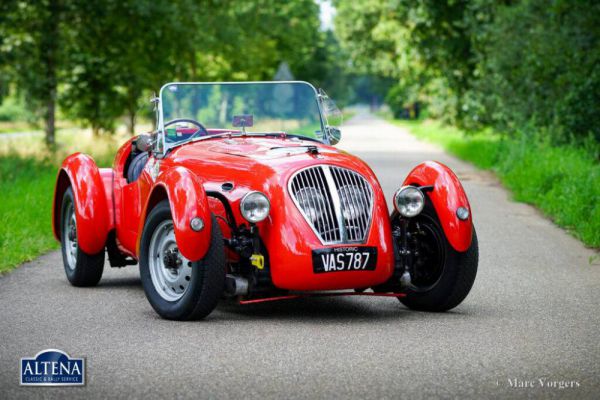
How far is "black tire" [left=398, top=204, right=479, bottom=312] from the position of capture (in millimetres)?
7605

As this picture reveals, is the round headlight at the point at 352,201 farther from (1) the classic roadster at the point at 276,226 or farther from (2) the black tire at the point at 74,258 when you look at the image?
(2) the black tire at the point at 74,258

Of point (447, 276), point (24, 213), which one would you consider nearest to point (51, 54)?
point (24, 213)

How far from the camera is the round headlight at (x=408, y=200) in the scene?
300 inches

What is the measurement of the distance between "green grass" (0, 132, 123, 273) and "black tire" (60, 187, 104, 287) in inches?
33.5

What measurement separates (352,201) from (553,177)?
33.3 ft

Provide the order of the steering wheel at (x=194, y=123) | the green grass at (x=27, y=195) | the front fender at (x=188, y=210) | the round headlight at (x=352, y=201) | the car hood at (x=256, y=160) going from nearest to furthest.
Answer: the front fender at (x=188, y=210) < the round headlight at (x=352, y=201) < the car hood at (x=256, y=160) < the steering wheel at (x=194, y=123) < the green grass at (x=27, y=195)

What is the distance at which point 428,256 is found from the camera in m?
7.82

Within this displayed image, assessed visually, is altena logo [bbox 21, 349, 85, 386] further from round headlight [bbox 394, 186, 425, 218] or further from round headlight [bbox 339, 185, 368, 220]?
round headlight [bbox 394, 186, 425, 218]

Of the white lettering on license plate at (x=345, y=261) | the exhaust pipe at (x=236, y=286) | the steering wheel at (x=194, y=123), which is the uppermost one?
the steering wheel at (x=194, y=123)

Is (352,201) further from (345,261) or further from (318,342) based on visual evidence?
(318,342)

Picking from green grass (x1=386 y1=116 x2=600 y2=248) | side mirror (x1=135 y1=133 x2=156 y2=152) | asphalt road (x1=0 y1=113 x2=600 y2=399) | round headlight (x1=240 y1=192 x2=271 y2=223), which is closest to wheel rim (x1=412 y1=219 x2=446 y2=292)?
asphalt road (x1=0 y1=113 x2=600 y2=399)

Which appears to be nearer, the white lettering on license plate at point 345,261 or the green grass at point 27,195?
the white lettering on license plate at point 345,261

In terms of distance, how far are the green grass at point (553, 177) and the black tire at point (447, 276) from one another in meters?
4.57

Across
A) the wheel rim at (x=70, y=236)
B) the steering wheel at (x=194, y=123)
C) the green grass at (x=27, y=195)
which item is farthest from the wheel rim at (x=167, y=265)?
the green grass at (x=27, y=195)
